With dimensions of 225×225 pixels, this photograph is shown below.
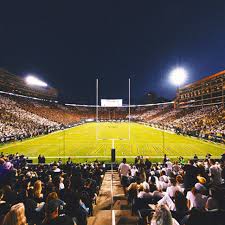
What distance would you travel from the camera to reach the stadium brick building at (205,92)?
4656cm

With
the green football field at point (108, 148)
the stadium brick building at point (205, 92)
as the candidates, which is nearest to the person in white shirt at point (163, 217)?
the green football field at point (108, 148)

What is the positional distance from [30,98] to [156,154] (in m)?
60.5

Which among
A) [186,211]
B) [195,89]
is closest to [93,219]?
[186,211]

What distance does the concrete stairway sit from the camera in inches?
208

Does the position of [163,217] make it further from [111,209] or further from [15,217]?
[111,209]

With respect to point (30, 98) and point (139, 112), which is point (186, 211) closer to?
point (30, 98)

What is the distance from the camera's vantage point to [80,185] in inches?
242

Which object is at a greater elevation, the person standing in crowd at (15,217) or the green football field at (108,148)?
the person standing in crowd at (15,217)

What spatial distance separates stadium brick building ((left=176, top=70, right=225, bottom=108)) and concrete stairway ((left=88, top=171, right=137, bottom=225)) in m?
42.9

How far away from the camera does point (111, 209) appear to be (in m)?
6.36

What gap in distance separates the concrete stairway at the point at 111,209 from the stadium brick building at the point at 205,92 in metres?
42.9

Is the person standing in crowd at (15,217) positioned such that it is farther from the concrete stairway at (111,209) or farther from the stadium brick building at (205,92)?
the stadium brick building at (205,92)

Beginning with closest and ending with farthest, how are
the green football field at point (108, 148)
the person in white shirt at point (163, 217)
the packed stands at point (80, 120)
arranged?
the person in white shirt at point (163, 217) < the green football field at point (108, 148) < the packed stands at point (80, 120)

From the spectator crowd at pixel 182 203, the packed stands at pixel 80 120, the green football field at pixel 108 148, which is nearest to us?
the spectator crowd at pixel 182 203
